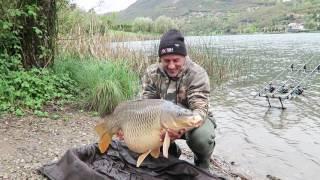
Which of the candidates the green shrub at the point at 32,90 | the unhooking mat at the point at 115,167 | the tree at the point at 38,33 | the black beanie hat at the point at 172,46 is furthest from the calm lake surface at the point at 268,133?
the tree at the point at 38,33

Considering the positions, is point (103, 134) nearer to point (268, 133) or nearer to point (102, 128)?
point (102, 128)

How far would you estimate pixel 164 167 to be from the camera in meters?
4.03

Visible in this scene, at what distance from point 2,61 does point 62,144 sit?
2.56m

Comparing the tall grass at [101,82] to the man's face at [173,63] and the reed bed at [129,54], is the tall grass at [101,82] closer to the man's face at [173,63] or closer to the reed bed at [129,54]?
the reed bed at [129,54]

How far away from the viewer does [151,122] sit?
3.19m

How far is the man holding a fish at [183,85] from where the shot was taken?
12.5 ft

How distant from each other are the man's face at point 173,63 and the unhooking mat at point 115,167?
80cm

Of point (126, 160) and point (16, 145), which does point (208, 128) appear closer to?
point (126, 160)

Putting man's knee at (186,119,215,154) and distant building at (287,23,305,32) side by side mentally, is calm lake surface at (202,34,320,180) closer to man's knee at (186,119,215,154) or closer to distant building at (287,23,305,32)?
man's knee at (186,119,215,154)

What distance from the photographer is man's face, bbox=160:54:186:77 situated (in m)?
3.84

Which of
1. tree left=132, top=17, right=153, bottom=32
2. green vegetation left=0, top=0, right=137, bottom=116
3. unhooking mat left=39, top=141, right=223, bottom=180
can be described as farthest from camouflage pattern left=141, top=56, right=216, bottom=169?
tree left=132, top=17, right=153, bottom=32

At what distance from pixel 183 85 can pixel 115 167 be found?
1040mm

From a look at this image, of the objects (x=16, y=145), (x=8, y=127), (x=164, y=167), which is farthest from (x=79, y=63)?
(x=164, y=167)

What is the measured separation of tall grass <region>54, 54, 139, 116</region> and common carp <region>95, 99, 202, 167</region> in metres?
3.83
